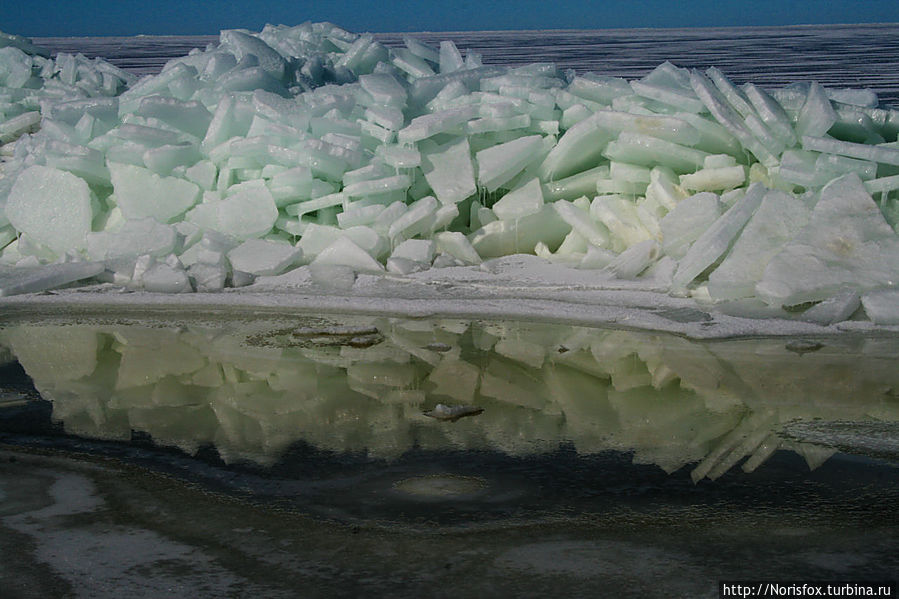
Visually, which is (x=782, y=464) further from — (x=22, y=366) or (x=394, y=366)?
(x=22, y=366)

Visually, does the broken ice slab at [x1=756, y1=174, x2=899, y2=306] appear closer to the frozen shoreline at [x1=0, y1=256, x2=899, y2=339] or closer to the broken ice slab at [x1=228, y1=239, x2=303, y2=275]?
the frozen shoreline at [x1=0, y1=256, x2=899, y2=339]

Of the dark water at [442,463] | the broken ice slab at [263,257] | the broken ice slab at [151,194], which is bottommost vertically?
the dark water at [442,463]

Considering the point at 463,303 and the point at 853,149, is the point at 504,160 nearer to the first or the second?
the point at 463,303

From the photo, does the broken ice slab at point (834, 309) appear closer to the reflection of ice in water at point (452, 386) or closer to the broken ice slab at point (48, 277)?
the reflection of ice in water at point (452, 386)

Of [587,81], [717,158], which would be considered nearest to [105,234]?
[587,81]

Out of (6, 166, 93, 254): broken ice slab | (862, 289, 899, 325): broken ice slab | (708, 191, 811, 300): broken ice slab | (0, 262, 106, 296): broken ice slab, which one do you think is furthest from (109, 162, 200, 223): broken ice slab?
(862, 289, 899, 325): broken ice slab

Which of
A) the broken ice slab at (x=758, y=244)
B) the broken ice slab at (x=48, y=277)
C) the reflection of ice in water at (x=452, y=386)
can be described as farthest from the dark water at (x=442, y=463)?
the broken ice slab at (x=48, y=277)
